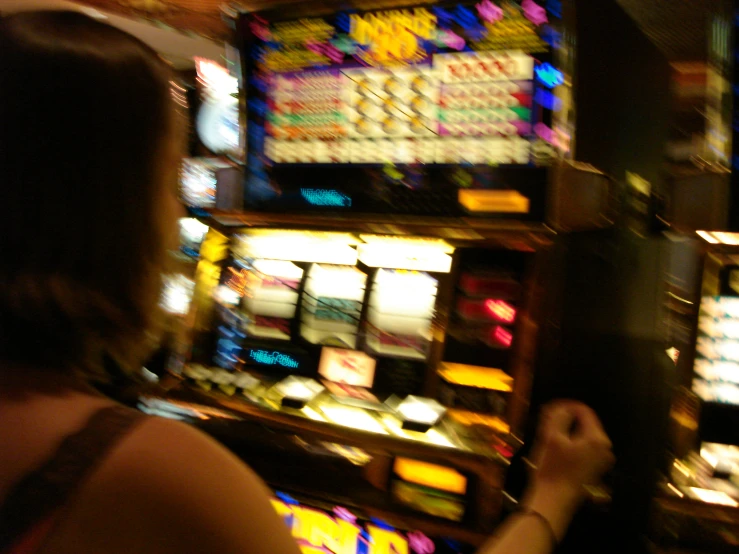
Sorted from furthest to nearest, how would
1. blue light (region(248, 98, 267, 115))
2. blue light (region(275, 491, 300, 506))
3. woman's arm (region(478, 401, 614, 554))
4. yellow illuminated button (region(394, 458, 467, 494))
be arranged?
1. blue light (region(248, 98, 267, 115))
2. blue light (region(275, 491, 300, 506))
3. yellow illuminated button (region(394, 458, 467, 494))
4. woman's arm (region(478, 401, 614, 554))

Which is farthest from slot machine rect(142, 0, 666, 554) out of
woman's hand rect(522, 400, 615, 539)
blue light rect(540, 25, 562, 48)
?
woman's hand rect(522, 400, 615, 539)

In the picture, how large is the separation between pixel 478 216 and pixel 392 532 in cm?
88

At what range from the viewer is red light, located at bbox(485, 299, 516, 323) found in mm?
1759

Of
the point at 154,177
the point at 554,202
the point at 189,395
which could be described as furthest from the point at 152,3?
the point at 154,177

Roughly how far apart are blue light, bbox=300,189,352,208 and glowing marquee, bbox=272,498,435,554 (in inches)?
36.0

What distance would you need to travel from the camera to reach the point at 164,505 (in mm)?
755

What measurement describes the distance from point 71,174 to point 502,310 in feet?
3.91

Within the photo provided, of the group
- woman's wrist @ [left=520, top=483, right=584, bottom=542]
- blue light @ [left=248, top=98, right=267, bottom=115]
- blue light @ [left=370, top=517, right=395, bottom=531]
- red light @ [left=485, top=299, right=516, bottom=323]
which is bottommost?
blue light @ [left=370, top=517, right=395, bottom=531]

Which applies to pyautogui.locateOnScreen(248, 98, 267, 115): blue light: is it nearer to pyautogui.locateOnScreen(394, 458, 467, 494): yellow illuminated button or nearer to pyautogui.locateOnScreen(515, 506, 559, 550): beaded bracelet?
pyautogui.locateOnScreen(394, 458, 467, 494): yellow illuminated button

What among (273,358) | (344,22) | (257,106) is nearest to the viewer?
(344,22)

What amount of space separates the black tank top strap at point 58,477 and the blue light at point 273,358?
1300mm

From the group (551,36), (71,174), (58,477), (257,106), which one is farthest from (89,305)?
(257,106)

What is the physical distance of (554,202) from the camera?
1.71m

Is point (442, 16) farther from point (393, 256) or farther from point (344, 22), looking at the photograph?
point (393, 256)
